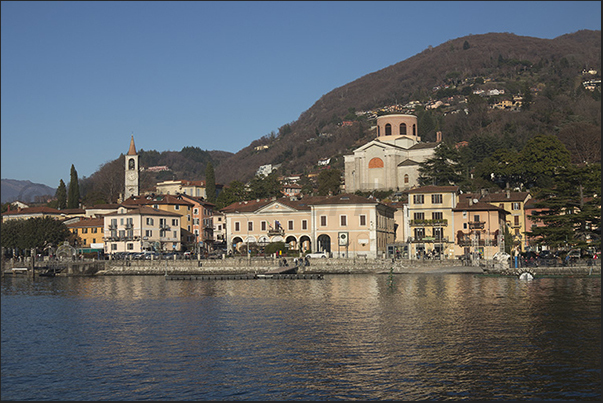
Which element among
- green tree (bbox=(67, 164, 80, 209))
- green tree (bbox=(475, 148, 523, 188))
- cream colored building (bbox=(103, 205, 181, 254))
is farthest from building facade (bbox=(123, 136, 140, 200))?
green tree (bbox=(475, 148, 523, 188))

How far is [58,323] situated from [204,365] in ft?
37.6

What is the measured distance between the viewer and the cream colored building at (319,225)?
66.9 metres

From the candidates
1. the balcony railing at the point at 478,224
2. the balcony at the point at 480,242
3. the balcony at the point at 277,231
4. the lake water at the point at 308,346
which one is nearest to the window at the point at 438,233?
the balcony at the point at 480,242

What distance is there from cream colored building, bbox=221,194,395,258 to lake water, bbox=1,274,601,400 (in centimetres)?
2472

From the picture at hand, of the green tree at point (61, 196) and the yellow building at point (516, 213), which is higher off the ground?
the green tree at point (61, 196)

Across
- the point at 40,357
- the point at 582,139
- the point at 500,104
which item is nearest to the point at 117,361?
the point at 40,357

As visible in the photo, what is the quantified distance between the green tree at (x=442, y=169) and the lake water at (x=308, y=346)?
41.4 metres

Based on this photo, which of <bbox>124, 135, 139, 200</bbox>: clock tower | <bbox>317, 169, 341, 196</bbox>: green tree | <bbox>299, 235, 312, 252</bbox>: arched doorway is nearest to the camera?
<bbox>299, 235, 312, 252</bbox>: arched doorway

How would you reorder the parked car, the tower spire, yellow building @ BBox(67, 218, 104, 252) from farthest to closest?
the tower spire < yellow building @ BBox(67, 218, 104, 252) < the parked car

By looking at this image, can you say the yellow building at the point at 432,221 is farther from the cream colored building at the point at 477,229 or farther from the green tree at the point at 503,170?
the green tree at the point at 503,170

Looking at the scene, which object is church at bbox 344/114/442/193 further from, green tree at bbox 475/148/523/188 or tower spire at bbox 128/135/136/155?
tower spire at bbox 128/135/136/155

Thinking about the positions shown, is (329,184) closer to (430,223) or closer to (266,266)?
(430,223)

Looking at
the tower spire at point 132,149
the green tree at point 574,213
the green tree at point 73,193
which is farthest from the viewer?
the tower spire at point 132,149

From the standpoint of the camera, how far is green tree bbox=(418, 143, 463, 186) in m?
82.6
